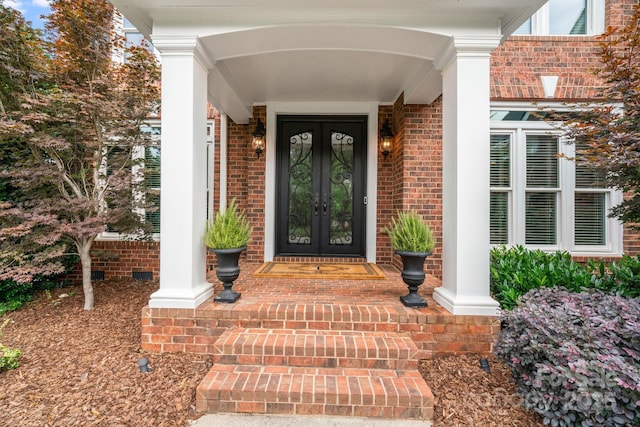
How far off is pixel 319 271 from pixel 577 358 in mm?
2885

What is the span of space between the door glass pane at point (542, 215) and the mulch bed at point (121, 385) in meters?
3.17

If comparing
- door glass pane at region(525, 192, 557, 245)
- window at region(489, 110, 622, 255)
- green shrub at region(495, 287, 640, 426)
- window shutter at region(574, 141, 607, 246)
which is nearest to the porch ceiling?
window at region(489, 110, 622, 255)

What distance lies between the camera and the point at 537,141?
477cm

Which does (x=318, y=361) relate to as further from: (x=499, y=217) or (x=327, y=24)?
A: (x=499, y=217)

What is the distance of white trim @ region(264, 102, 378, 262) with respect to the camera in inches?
193

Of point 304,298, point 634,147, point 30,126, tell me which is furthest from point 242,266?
point 634,147

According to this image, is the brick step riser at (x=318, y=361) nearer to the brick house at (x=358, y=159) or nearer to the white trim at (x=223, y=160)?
the brick house at (x=358, y=159)

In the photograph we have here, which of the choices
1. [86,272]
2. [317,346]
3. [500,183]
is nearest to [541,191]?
[500,183]

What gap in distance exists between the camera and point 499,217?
487cm

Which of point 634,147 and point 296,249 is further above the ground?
point 634,147

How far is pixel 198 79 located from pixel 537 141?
497 centimetres

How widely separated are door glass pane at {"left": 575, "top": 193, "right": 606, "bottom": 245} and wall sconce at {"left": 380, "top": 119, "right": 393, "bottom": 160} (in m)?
3.05

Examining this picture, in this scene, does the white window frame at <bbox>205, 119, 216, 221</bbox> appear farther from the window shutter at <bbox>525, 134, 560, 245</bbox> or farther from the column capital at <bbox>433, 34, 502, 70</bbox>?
the window shutter at <bbox>525, 134, 560, 245</bbox>

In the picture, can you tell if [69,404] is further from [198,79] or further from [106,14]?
[106,14]
